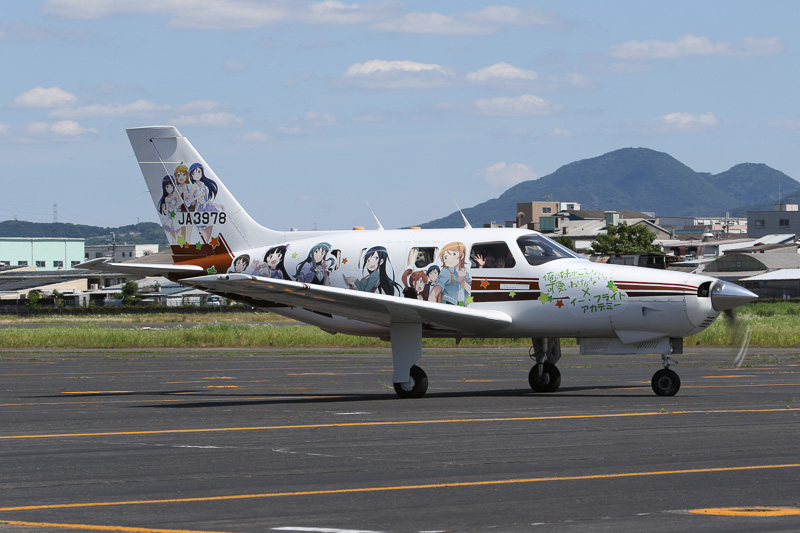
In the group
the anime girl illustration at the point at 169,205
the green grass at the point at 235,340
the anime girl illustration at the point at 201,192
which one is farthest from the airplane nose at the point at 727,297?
the green grass at the point at 235,340

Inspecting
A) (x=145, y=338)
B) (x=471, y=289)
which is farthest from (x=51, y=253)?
(x=471, y=289)

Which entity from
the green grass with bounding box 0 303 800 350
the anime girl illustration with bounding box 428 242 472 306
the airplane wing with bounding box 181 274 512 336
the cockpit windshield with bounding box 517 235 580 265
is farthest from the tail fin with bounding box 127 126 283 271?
the green grass with bounding box 0 303 800 350

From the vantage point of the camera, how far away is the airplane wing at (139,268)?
19000 mm

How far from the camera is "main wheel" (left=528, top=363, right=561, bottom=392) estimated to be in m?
19.4

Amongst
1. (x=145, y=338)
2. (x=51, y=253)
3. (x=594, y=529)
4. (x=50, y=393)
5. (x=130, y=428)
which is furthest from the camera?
(x=51, y=253)

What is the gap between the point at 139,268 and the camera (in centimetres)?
2003

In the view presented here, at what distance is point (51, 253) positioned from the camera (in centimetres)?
18100

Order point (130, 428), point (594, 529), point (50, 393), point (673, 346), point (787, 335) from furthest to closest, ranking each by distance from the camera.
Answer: point (787, 335) < point (50, 393) < point (673, 346) < point (130, 428) < point (594, 529)

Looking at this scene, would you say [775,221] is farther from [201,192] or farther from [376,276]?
[376,276]

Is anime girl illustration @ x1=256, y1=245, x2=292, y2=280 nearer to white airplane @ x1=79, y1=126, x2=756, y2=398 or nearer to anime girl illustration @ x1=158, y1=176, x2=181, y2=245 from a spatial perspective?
white airplane @ x1=79, y1=126, x2=756, y2=398

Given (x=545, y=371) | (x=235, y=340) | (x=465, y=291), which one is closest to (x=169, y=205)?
(x=465, y=291)

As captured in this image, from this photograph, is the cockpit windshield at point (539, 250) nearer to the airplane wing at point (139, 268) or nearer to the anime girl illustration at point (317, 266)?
the anime girl illustration at point (317, 266)

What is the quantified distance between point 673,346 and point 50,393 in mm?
11127

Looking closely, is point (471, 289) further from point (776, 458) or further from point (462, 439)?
point (776, 458)
